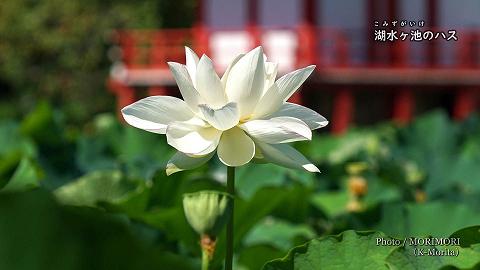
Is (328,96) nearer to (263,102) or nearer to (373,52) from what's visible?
(373,52)

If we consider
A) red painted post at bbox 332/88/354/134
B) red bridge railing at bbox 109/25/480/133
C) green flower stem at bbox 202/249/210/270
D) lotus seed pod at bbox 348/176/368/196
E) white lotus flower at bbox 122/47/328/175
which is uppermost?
white lotus flower at bbox 122/47/328/175

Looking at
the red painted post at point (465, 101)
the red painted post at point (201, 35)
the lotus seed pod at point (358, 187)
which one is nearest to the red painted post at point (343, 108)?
the red painted post at point (465, 101)

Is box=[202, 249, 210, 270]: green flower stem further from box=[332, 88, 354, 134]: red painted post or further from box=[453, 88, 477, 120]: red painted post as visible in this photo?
box=[453, 88, 477, 120]: red painted post

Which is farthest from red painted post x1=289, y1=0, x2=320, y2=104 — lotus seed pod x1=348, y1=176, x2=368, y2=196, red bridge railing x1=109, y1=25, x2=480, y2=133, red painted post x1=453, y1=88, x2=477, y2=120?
lotus seed pod x1=348, y1=176, x2=368, y2=196

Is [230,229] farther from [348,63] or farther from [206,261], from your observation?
[348,63]

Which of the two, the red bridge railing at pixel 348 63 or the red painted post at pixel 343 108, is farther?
the red painted post at pixel 343 108

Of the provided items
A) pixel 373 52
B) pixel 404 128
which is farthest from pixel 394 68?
pixel 404 128

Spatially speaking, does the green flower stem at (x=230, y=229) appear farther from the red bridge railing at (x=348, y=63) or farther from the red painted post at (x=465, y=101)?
the red painted post at (x=465, y=101)
